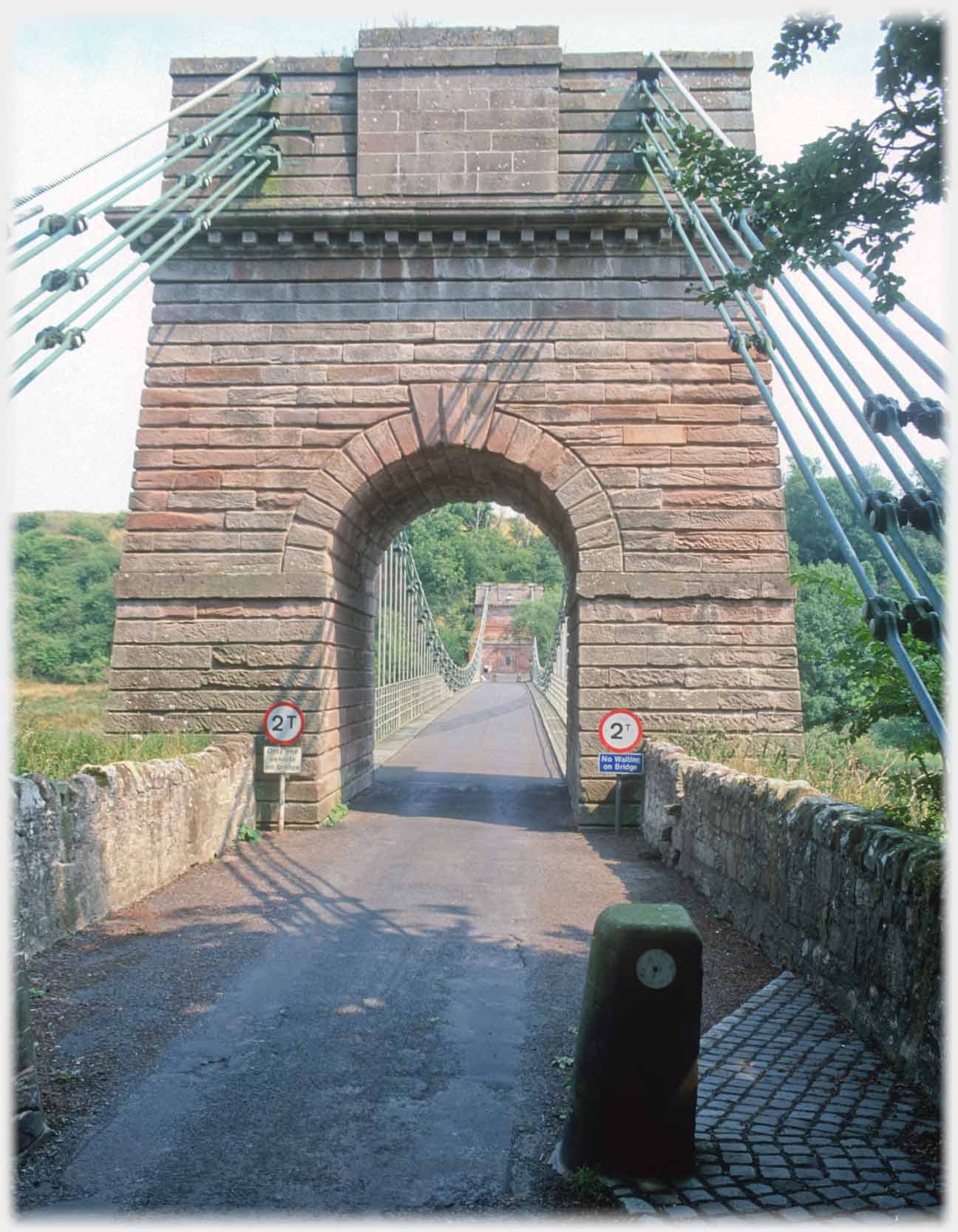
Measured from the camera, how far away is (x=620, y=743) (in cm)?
1068

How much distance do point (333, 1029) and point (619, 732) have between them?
665 cm

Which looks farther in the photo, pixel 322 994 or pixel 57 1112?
pixel 322 994

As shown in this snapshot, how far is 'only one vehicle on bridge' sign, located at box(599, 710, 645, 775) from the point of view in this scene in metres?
10.6

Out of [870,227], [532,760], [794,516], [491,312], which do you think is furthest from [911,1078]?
[794,516]

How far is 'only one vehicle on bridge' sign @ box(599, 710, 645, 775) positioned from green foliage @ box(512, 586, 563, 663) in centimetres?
6931

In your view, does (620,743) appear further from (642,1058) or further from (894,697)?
(642,1058)

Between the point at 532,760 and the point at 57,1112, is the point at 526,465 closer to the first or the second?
the point at 57,1112

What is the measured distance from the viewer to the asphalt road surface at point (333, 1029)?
3023 millimetres

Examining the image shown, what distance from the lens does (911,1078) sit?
355 centimetres

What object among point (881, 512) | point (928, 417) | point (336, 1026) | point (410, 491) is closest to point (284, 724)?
point (410, 491)

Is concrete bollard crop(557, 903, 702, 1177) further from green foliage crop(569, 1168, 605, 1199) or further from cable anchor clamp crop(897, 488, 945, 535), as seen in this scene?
cable anchor clamp crop(897, 488, 945, 535)

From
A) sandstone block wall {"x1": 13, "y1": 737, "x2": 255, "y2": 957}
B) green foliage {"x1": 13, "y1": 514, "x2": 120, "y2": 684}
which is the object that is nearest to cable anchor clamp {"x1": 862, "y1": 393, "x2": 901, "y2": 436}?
sandstone block wall {"x1": 13, "y1": 737, "x2": 255, "y2": 957}

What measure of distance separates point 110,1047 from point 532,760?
16.5m

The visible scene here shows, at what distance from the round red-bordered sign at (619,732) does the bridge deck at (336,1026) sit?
1.64 meters
